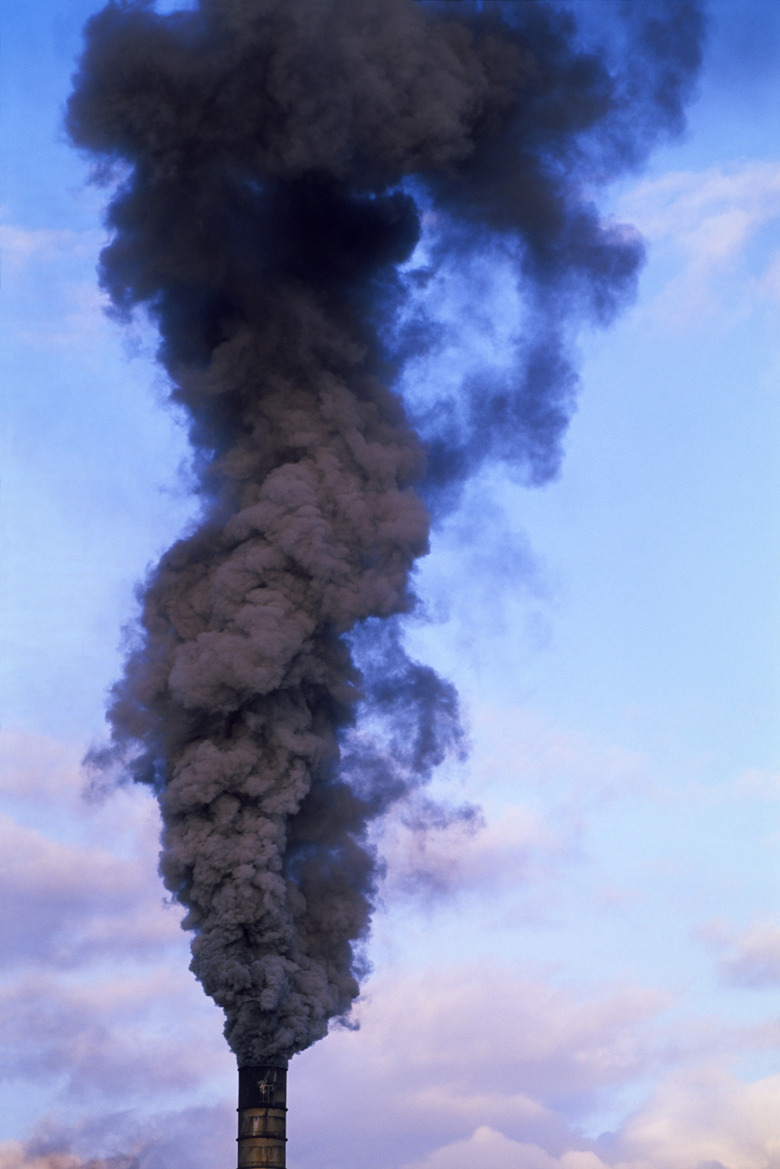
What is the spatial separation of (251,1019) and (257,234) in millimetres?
35106

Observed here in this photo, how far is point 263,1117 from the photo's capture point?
67.6 meters

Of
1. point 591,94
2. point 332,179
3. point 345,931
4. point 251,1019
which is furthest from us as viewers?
point 591,94

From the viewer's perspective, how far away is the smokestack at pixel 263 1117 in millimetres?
67250

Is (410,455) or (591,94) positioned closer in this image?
(410,455)

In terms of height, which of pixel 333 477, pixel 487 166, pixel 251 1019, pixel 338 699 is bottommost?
pixel 251 1019

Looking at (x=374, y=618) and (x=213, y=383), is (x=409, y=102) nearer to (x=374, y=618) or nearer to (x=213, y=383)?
(x=213, y=383)

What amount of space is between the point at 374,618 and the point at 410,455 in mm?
7487

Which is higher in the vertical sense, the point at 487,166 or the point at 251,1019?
the point at 487,166

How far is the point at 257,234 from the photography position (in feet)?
257

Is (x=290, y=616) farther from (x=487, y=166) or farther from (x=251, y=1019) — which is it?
(x=487, y=166)

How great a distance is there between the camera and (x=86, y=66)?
7806cm

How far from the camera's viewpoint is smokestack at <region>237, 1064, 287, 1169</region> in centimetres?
6725

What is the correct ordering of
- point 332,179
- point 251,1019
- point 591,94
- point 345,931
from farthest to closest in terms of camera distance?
point 591,94, point 332,179, point 345,931, point 251,1019

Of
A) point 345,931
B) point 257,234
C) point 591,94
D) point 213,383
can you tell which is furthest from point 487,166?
point 345,931
